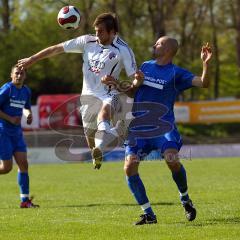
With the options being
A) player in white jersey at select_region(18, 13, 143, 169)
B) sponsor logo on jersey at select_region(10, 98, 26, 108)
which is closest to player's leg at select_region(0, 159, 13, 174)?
sponsor logo on jersey at select_region(10, 98, 26, 108)

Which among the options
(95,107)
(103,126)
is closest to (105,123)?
(103,126)

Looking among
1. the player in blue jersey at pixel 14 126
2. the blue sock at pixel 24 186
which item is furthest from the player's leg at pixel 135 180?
the blue sock at pixel 24 186

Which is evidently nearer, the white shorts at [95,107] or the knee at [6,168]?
the white shorts at [95,107]

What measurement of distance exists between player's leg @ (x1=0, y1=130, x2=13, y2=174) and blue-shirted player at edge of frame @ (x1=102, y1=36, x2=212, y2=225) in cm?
382

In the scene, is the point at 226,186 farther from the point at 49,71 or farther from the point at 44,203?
the point at 49,71

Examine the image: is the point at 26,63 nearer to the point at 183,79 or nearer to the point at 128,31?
the point at 183,79

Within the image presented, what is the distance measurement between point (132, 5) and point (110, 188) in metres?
36.0

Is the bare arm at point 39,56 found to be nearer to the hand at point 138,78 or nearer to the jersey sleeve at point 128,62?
the jersey sleeve at point 128,62

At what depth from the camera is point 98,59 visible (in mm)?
10023

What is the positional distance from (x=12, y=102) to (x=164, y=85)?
4099mm

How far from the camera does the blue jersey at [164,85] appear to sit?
31.3ft

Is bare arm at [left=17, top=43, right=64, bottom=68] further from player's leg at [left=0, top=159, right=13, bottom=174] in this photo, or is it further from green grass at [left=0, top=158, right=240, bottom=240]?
Result: player's leg at [left=0, top=159, right=13, bottom=174]

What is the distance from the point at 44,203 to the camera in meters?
13.4

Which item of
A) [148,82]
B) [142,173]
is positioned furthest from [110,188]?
A: [148,82]
